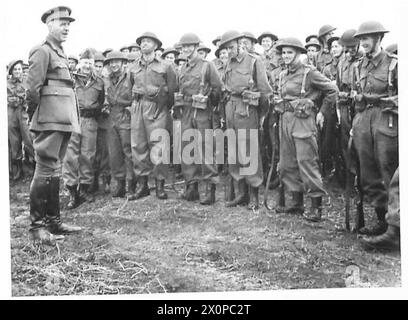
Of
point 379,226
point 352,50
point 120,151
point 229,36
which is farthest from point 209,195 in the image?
point 352,50

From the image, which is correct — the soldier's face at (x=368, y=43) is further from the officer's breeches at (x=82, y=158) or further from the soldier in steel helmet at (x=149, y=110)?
the officer's breeches at (x=82, y=158)

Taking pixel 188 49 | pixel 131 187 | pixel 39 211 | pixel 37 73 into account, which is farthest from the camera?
pixel 131 187

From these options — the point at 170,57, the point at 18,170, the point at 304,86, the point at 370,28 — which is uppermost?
the point at 370,28

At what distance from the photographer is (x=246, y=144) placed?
620 centimetres

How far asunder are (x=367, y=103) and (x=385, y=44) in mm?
602

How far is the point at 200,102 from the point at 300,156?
3.67 feet

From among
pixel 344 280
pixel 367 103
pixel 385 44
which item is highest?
pixel 385 44

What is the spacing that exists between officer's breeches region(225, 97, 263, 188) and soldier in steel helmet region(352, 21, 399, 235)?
96 cm

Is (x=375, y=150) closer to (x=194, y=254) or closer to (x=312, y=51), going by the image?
(x=312, y=51)

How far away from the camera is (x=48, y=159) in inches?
239

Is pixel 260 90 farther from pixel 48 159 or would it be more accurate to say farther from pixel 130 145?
pixel 48 159

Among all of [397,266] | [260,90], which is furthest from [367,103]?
[397,266]

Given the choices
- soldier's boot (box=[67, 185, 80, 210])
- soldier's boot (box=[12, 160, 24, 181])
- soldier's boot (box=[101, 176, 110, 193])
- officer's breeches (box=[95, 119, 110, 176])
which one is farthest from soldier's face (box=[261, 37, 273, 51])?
soldier's boot (box=[12, 160, 24, 181])

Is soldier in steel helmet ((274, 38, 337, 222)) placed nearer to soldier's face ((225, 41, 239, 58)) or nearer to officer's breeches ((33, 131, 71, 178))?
soldier's face ((225, 41, 239, 58))
